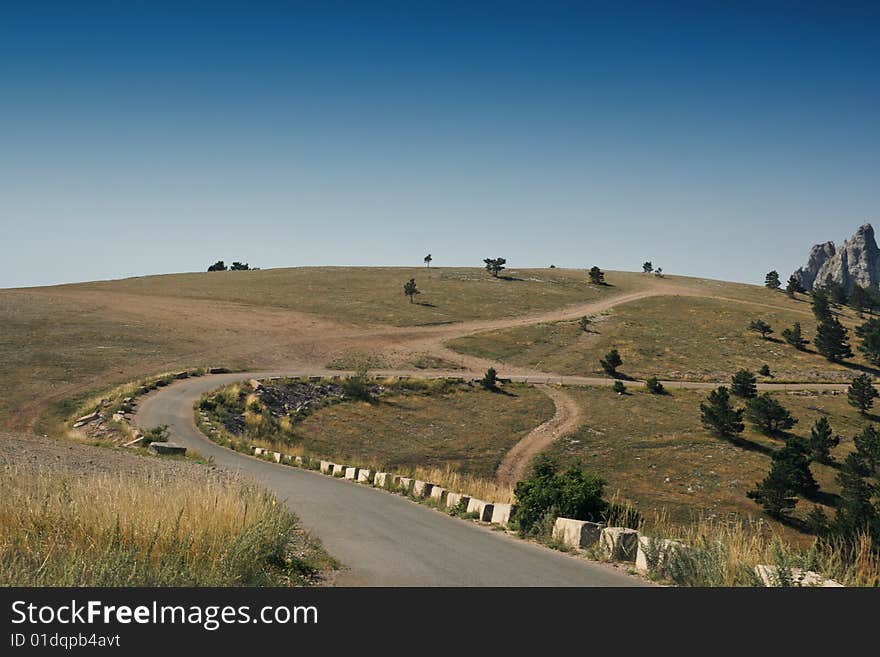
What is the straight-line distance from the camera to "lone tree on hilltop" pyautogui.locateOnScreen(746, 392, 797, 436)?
4231 cm

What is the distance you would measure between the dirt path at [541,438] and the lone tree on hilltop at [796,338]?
39.6 meters

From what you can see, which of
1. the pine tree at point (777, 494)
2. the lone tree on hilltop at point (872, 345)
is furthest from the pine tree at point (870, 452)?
the lone tree on hilltop at point (872, 345)

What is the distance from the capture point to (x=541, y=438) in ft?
135

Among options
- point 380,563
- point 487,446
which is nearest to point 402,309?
point 487,446

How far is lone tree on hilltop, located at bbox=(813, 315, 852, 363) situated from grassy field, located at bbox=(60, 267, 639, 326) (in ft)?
117

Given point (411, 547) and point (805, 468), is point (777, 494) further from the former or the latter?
point (411, 547)

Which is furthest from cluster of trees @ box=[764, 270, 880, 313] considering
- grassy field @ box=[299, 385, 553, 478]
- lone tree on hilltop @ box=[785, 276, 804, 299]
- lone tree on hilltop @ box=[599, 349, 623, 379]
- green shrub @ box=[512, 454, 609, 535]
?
green shrub @ box=[512, 454, 609, 535]

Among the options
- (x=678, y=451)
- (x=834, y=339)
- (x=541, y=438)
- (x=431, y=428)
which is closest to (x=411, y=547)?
(x=541, y=438)
